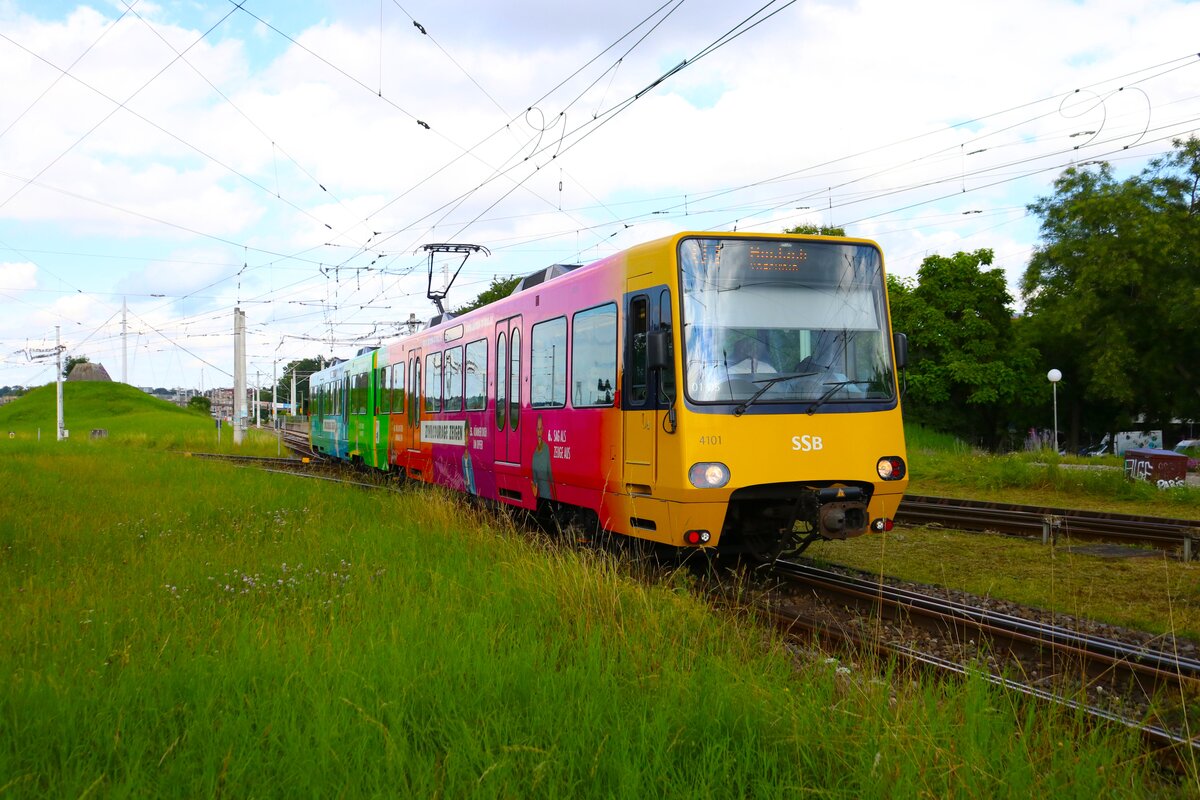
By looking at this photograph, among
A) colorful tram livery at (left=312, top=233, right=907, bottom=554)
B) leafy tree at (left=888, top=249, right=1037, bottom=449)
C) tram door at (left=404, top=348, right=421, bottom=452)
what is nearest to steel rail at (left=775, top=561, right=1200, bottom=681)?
colorful tram livery at (left=312, top=233, right=907, bottom=554)

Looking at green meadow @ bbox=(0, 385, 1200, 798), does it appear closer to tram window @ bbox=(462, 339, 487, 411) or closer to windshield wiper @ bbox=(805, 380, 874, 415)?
windshield wiper @ bbox=(805, 380, 874, 415)

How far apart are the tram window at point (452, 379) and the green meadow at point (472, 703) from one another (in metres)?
6.71

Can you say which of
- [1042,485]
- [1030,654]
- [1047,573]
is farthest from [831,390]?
[1042,485]

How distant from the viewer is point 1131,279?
37.1 m

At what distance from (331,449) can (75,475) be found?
31.5 feet

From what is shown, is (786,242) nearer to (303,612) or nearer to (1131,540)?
(303,612)

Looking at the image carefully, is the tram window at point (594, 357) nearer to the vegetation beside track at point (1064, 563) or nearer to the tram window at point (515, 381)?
the tram window at point (515, 381)

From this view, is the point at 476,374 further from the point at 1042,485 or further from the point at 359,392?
the point at 1042,485

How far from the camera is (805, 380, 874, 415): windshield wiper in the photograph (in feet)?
26.4

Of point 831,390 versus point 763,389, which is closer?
point 763,389

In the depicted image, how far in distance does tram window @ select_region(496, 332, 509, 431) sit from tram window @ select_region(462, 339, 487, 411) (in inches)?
21.8

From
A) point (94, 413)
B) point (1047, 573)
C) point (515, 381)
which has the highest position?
point (94, 413)

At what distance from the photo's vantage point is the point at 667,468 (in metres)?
7.78

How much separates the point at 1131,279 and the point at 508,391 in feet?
110
